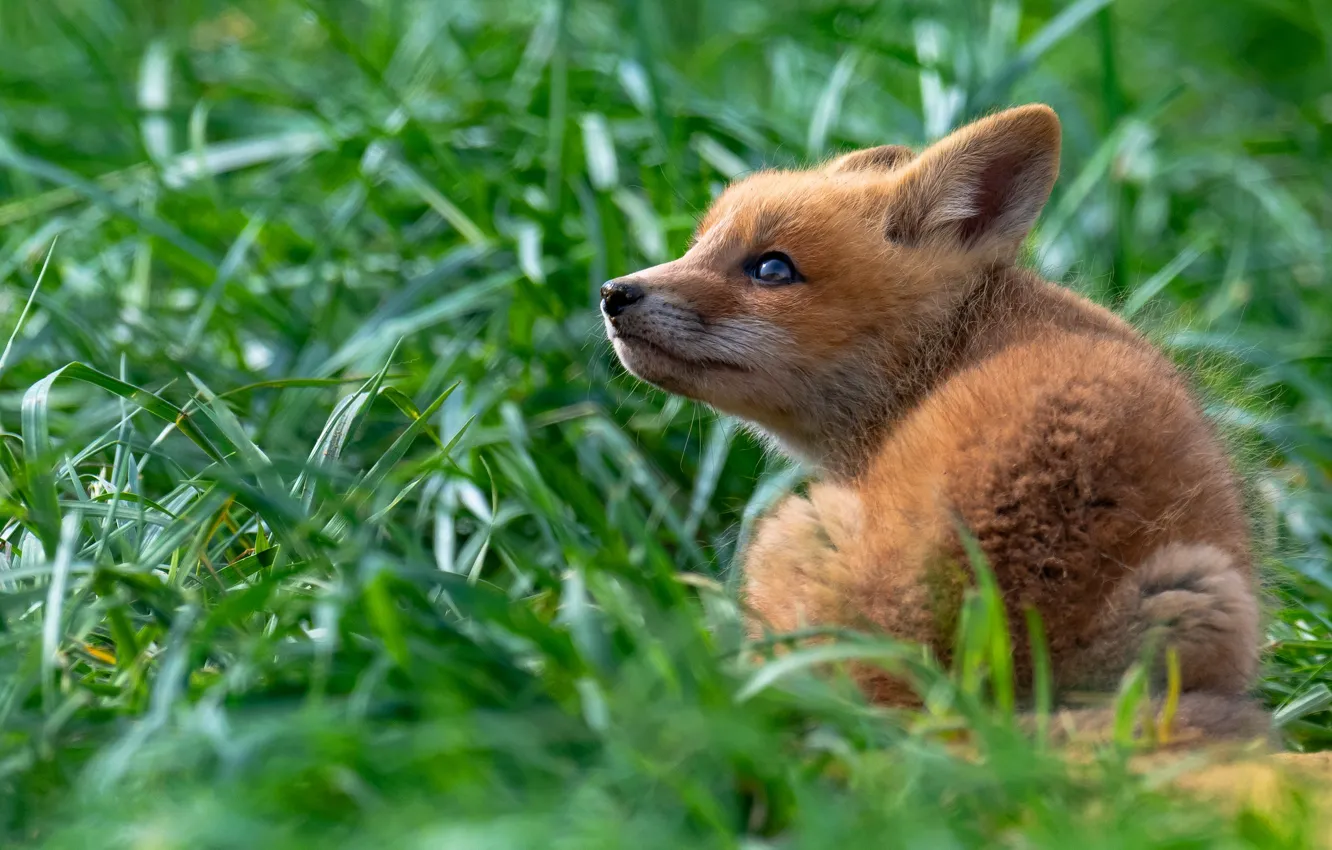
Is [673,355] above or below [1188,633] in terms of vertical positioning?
above

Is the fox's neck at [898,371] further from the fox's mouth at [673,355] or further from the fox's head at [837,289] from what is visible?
the fox's mouth at [673,355]

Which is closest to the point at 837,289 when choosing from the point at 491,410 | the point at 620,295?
the point at 620,295

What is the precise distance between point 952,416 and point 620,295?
1.10 metres

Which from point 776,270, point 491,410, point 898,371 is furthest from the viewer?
point 491,410

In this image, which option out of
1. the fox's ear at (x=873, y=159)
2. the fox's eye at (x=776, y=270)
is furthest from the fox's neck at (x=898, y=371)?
the fox's ear at (x=873, y=159)

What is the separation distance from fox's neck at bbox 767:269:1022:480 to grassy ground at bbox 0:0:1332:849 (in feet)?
1.69

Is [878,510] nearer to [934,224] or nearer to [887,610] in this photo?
[887,610]

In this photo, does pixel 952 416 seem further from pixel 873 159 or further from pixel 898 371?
pixel 873 159

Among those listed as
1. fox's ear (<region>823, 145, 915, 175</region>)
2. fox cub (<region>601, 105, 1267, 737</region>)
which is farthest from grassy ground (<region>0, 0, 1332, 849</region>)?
fox's ear (<region>823, 145, 915, 175</region>)

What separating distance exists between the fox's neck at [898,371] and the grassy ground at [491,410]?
1.69 feet

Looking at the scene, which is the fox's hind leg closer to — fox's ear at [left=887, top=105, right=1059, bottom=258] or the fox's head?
the fox's head

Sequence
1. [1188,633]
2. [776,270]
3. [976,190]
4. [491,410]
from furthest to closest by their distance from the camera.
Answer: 1. [491,410]
2. [976,190]
3. [776,270]
4. [1188,633]

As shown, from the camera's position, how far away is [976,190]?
3.96 meters

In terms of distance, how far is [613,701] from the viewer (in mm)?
2445
